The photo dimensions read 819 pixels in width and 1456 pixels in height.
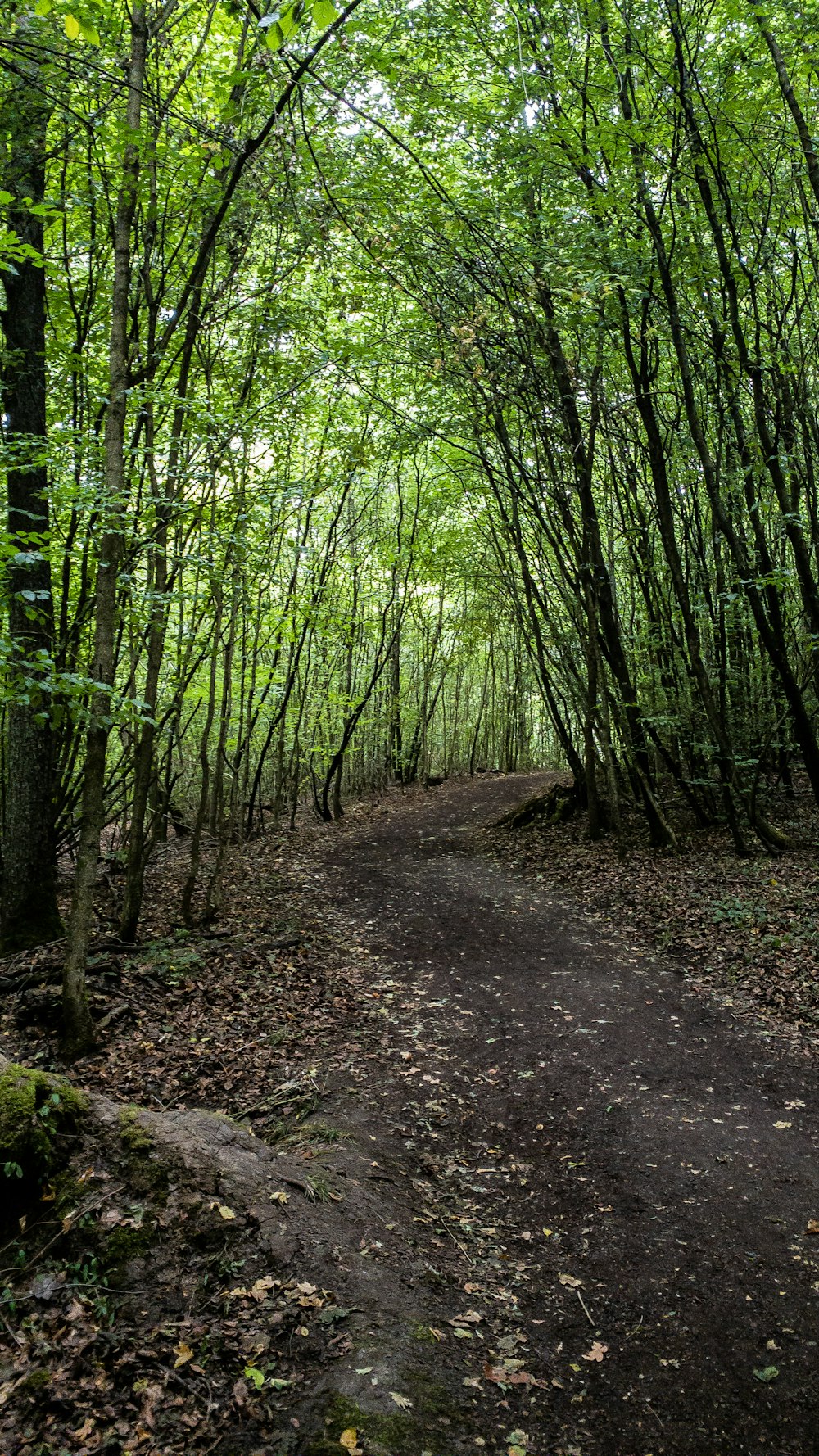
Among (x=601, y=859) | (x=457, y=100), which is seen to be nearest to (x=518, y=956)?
(x=601, y=859)

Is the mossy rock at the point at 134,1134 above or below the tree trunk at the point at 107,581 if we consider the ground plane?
below

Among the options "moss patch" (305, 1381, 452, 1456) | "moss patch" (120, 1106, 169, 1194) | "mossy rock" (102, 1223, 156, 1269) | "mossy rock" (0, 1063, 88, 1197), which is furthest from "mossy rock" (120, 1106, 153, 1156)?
"moss patch" (305, 1381, 452, 1456)

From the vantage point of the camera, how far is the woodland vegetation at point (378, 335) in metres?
5.64

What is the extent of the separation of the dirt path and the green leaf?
15.6ft

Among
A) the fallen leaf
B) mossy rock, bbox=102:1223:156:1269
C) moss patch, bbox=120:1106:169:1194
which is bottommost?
the fallen leaf

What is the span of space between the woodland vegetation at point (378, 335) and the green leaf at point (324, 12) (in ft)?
1.55

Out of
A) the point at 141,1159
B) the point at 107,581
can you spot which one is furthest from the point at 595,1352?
the point at 107,581

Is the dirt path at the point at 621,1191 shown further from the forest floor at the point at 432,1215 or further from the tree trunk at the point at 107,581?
the tree trunk at the point at 107,581

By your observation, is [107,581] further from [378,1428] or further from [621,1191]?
[621,1191]

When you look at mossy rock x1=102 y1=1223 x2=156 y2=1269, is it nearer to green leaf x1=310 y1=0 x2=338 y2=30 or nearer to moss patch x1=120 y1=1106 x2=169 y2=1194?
moss patch x1=120 y1=1106 x2=169 y2=1194

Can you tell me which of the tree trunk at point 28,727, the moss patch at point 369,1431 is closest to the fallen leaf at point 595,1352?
the moss patch at point 369,1431

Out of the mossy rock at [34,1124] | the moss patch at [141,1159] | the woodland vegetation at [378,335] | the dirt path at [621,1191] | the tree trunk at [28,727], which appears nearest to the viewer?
the dirt path at [621,1191]

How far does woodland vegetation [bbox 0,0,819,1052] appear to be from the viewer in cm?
564

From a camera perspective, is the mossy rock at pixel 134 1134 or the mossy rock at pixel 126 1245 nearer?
the mossy rock at pixel 126 1245
